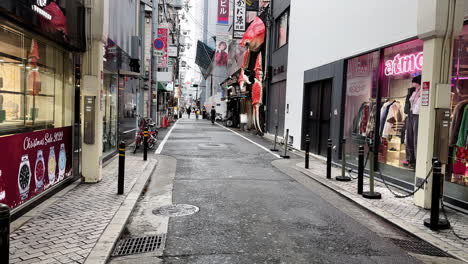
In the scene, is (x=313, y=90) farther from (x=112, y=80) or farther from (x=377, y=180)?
(x=112, y=80)

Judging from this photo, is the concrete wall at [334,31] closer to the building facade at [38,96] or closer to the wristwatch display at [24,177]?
the building facade at [38,96]

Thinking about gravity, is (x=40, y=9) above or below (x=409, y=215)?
above

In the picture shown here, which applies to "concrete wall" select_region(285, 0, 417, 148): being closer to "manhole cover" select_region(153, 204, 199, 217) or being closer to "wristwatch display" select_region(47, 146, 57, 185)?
"manhole cover" select_region(153, 204, 199, 217)

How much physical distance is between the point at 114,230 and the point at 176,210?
1563 millimetres

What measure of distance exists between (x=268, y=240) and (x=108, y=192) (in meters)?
3.97

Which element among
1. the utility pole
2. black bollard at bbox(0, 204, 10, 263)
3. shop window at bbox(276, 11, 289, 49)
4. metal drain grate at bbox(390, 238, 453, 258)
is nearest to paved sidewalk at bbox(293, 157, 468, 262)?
metal drain grate at bbox(390, 238, 453, 258)

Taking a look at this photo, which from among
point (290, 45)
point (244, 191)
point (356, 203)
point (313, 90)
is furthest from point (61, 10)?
point (290, 45)

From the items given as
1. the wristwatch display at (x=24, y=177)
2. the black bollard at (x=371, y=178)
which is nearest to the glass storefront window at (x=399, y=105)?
the black bollard at (x=371, y=178)

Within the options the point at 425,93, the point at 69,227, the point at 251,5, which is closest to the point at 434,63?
the point at 425,93

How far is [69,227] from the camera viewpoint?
221 inches

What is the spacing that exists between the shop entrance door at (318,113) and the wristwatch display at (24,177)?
10.7 meters

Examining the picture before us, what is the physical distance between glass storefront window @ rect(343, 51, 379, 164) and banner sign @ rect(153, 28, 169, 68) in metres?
18.0

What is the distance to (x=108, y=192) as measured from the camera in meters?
7.96

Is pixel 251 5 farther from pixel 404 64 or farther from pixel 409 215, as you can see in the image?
pixel 409 215
